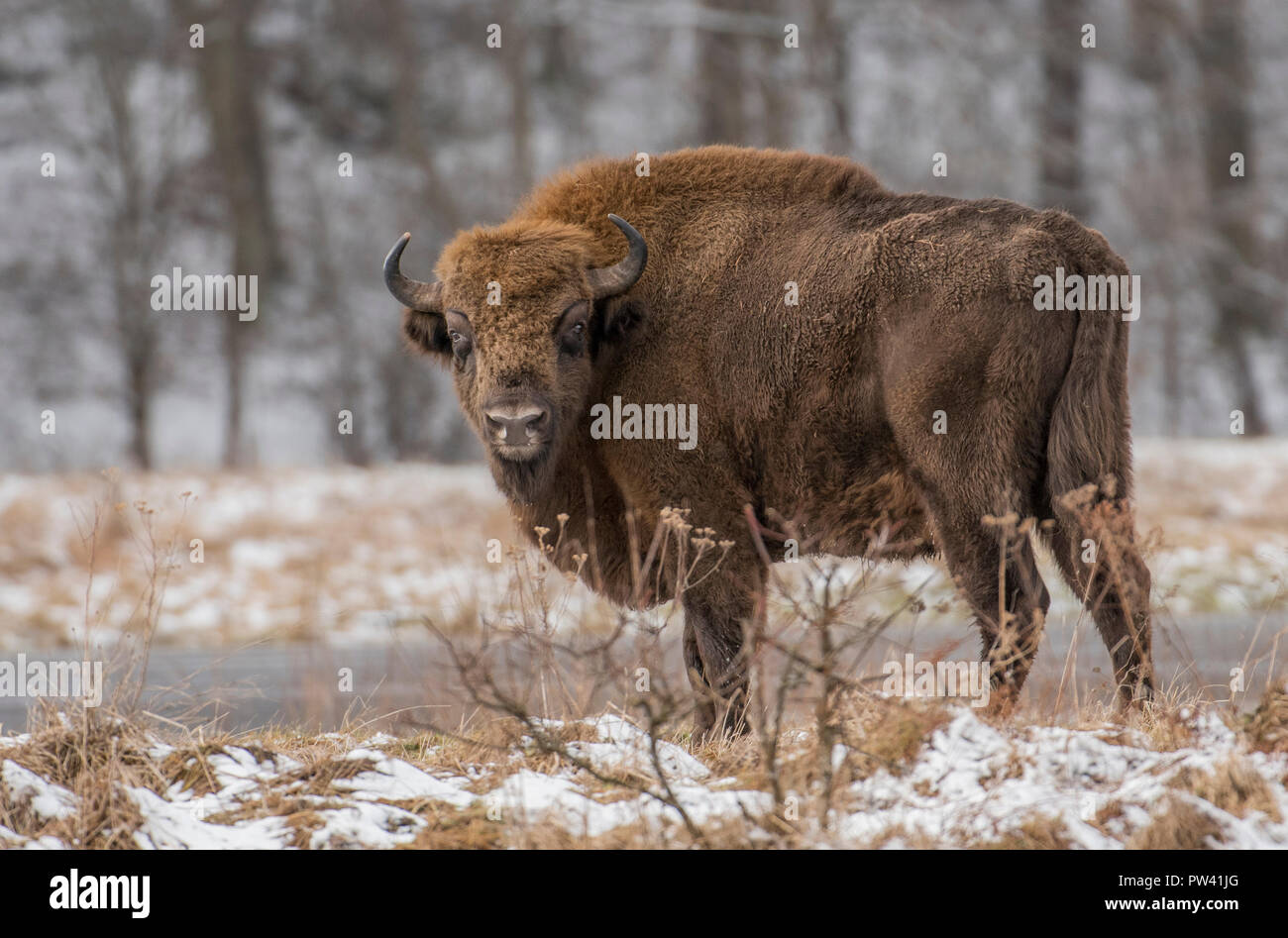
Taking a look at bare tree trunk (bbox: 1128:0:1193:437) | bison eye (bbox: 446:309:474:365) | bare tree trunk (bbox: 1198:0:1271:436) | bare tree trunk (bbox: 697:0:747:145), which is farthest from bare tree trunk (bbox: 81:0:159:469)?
bare tree trunk (bbox: 1198:0:1271:436)

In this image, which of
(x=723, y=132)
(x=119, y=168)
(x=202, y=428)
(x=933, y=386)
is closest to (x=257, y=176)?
(x=119, y=168)

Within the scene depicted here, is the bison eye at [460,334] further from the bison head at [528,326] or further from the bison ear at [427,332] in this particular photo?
the bison ear at [427,332]

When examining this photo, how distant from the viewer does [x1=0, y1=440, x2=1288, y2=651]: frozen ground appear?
40.0 feet

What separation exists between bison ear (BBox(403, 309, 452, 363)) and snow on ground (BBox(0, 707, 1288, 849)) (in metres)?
2.57

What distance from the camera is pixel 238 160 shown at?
24.5 metres

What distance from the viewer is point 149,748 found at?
192 inches

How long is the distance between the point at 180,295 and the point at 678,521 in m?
20.0

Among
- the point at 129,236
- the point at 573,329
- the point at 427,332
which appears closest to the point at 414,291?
the point at 427,332

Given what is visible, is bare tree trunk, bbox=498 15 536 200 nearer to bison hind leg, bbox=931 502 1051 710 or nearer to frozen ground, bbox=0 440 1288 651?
frozen ground, bbox=0 440 1288 651

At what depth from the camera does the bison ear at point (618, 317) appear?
6391 millimetres

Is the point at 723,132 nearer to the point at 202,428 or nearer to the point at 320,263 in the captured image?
the point at 320,263

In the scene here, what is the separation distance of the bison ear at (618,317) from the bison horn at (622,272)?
0.18 feet

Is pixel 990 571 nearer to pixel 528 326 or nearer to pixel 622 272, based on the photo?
pixel 622 272

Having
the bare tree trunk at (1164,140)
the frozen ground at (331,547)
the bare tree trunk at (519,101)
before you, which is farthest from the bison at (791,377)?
the bare tree trunk at (1164,140)
